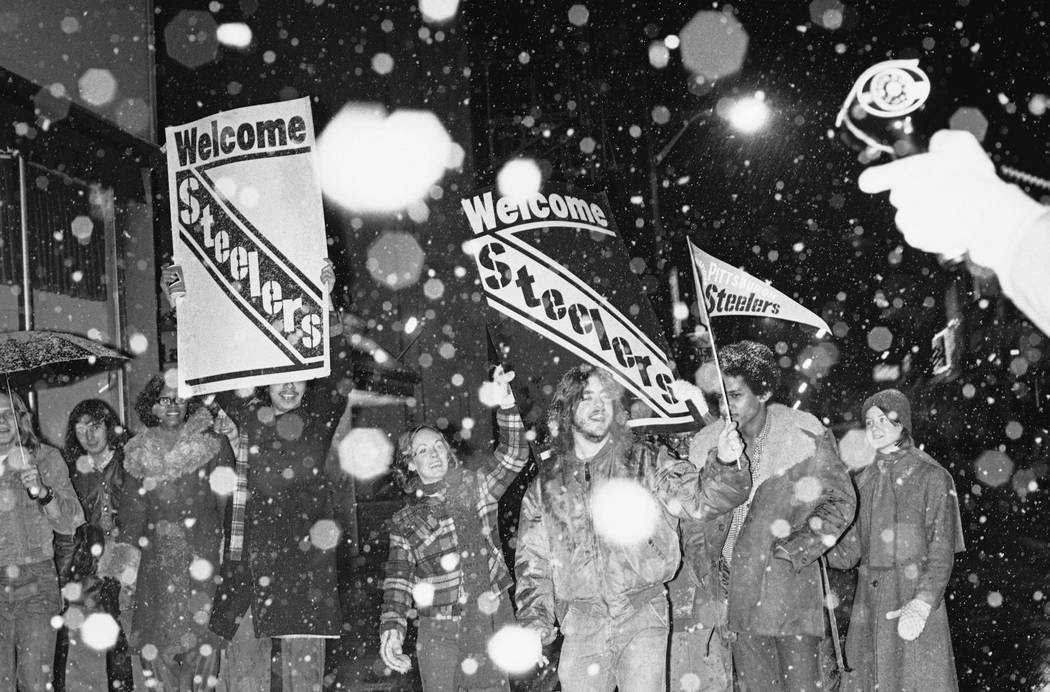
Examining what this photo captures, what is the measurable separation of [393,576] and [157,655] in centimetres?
178

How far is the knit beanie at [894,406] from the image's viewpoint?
5738 mm

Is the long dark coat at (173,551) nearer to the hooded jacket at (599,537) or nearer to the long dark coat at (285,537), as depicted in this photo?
the long dark coat at (285,537)

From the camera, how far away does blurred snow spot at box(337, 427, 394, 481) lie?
12.3m

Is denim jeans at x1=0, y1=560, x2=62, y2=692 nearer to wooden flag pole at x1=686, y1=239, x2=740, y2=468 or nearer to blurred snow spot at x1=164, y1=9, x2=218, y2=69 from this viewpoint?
wooden flag pole at x1=686, y1=239, x2=740, y2=468

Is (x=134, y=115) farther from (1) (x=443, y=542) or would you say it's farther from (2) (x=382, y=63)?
(1) (x=443, y=542)

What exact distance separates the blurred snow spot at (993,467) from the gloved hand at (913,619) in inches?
520

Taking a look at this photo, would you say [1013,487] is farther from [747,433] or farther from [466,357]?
[747,433]

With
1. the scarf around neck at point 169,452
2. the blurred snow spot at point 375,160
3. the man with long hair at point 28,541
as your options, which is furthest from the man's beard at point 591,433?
the blurred snow spot at point 375,160

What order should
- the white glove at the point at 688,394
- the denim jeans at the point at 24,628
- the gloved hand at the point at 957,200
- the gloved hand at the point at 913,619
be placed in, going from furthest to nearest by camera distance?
the denim jeans at the point at 24,628 < the white glove at the point at 688,394 < the gloved hand at the point at 913,619 < the gloved hand at the point at 957,200

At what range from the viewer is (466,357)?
13.3 m

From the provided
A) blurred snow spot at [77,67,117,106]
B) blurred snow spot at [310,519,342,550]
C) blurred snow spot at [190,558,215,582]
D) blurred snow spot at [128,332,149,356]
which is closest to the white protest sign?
blurred snow spot at [310,519,342,550]

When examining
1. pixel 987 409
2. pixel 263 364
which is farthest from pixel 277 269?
pixel 987 409

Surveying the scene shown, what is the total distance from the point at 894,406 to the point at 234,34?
11.0 meters

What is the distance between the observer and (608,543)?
4629mm
